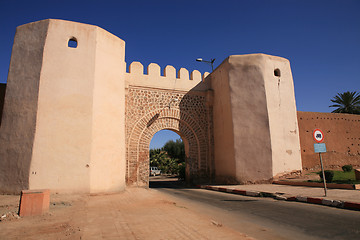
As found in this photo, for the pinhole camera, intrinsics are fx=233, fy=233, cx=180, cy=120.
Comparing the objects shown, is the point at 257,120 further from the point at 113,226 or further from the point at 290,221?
the point at 113,226

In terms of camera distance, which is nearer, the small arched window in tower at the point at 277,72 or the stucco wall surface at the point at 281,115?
the stucco wall surface at the point at 281,115

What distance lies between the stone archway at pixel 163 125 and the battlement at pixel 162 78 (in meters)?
0.31

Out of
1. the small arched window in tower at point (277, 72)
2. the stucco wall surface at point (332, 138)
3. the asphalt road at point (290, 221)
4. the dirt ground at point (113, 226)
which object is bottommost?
the asphalt road at point (290, 221)

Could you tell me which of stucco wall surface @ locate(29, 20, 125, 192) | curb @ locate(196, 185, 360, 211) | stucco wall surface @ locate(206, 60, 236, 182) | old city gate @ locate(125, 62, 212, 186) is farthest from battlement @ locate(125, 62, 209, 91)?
curb @ locate(196, 185, 360, 211)

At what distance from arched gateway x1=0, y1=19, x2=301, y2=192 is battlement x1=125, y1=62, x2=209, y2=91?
0.05 metres

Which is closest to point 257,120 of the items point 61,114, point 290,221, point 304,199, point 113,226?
point 304,199

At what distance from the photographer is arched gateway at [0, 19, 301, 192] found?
7.02 metres

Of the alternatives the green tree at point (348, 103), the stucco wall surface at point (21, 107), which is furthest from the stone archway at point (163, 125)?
the green tree at point (348, 103)

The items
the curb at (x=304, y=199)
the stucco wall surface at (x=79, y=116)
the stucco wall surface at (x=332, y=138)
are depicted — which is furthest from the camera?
the stucco wall surface at (x=332, y=138)

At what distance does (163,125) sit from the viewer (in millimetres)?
10938

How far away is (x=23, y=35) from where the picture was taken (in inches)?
314

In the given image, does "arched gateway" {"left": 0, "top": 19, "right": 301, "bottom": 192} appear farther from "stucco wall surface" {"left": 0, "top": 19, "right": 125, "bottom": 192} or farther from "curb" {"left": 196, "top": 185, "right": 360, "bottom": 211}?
"curb" {"left": 196, "top": 185, "right": 360, "bottom": 211}

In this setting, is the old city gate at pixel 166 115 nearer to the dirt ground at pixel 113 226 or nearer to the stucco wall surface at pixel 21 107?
the stucco wall surface at pixel 21 107

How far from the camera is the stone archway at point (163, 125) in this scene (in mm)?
10078
